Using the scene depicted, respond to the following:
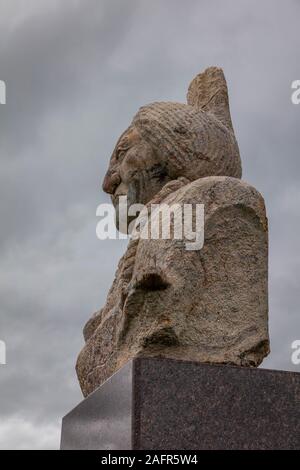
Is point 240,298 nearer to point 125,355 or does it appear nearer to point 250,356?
point 250,356

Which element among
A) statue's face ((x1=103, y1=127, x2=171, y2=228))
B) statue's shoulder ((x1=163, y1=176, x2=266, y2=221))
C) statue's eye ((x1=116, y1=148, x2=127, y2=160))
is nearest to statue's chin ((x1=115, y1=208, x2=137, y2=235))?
statue's face ((x1=103, y1=127, x2=171, y2=228))

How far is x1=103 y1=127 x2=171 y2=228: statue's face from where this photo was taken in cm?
541

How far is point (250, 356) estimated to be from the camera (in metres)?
4.40

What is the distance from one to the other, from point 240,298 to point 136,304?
0.63 metres

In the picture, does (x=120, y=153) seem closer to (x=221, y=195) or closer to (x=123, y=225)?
(x=123, y=225)

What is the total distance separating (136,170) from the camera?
217 inches

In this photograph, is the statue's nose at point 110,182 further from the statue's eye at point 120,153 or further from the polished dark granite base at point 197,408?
the polished dark granite base at point 197,408

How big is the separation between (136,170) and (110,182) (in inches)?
14.3

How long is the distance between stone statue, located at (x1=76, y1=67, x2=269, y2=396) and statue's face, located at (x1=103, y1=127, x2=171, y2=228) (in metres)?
0.03

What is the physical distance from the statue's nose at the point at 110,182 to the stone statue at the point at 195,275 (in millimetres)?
469

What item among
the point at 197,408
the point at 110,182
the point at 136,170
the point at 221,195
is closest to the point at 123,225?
the point at 110,182

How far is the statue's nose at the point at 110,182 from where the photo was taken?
575cm
